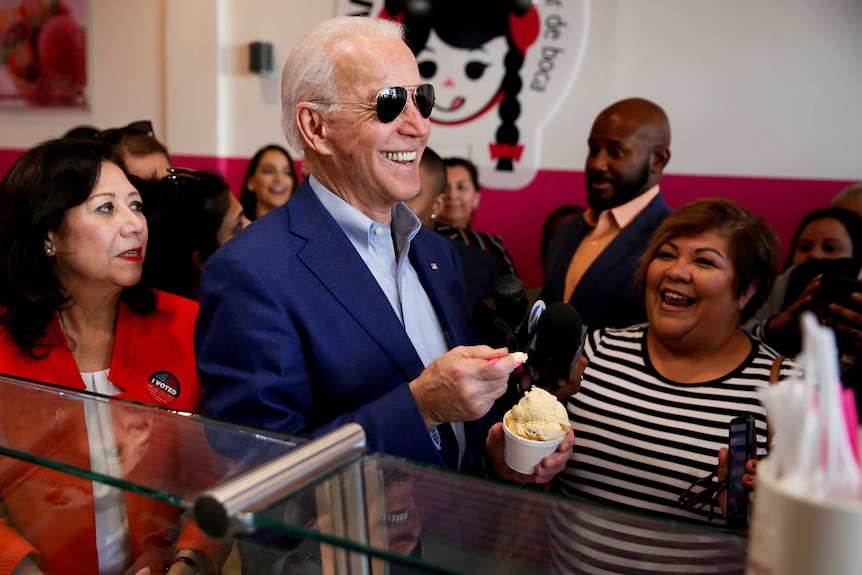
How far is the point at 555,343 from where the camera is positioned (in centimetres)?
145

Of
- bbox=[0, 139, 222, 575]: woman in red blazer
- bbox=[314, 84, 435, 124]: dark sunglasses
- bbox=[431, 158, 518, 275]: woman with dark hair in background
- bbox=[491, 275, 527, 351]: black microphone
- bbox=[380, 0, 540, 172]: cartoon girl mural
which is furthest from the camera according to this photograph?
bbox=[380, 0, 540, 172]: cartoon girl mural

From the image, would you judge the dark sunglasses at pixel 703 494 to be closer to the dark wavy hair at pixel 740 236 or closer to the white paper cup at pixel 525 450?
the white paper cup at pixel 525 450

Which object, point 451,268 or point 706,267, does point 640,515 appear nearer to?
point 451,268

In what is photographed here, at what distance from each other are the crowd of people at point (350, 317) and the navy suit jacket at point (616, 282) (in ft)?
1.64

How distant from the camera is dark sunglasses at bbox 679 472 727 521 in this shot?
5.27 ft

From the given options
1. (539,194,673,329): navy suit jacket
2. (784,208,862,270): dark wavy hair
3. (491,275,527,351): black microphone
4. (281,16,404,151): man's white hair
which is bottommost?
(539,194,673,329): navy suit jacket

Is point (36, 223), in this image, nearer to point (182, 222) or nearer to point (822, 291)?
point (182, 222)

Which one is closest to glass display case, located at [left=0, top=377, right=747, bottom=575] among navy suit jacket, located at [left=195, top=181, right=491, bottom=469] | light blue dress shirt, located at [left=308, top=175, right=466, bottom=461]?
navy suit jacket, located at [left=195, top=181, right=491, bottom=469]

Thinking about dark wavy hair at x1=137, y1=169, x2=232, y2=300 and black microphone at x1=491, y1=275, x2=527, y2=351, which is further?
dark wavy hair at x1=137, y1=169, x2=232, y2=300

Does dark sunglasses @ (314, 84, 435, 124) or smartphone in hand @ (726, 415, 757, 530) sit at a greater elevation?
dark sunglasses @ (314, 84, 435, 124)

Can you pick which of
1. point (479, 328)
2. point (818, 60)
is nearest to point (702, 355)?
point (479, 328)

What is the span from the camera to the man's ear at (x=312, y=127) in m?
1.63

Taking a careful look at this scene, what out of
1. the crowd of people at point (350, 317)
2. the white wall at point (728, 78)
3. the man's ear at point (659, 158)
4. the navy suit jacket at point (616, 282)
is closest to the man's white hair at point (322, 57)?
the crowd of people at point (350, 317)

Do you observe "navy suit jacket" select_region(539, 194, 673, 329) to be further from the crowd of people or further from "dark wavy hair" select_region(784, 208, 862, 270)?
"dark wavy hair" select_region(784, 208, 862, 270)
